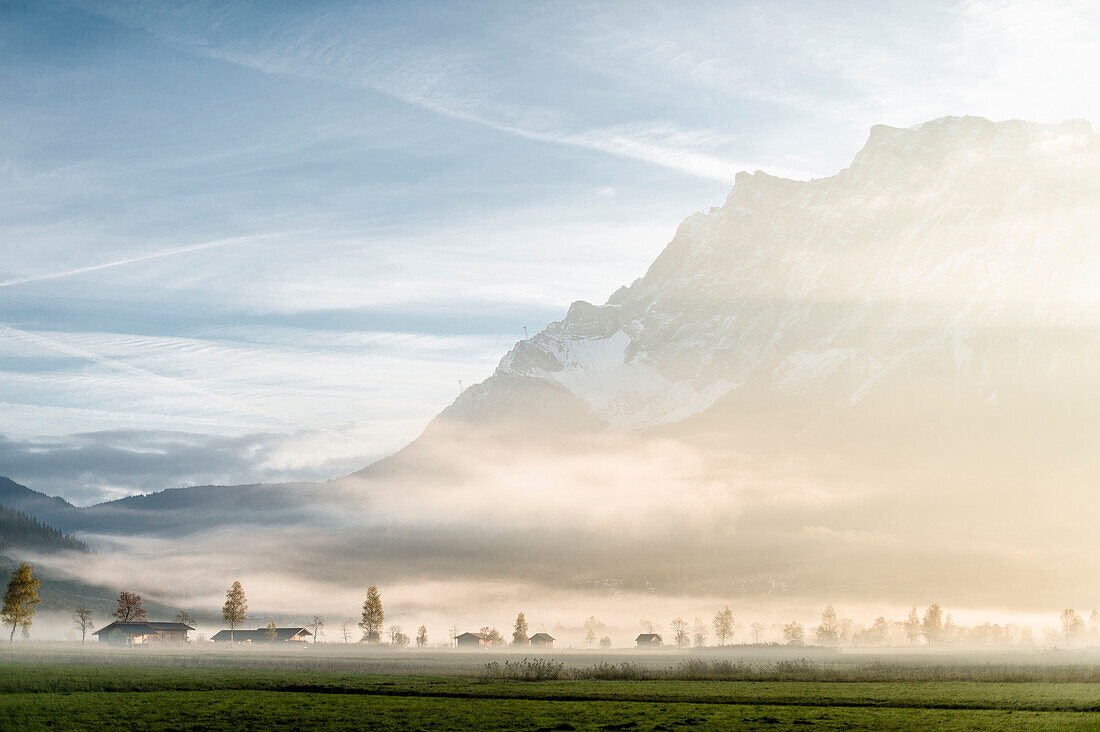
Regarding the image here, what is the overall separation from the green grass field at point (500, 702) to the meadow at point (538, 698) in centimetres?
14

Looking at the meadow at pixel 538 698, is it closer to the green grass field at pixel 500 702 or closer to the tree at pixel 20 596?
the green grass field at pixel 500 702

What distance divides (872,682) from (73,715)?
246 feet

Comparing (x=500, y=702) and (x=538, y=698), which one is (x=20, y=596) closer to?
(x=538, y=698)

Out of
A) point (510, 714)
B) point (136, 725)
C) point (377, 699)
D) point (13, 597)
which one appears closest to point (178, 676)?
point (377, 699)

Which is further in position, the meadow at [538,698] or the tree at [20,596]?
the tree at [20,596]

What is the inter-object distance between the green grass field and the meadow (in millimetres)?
140

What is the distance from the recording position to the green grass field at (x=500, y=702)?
223ft

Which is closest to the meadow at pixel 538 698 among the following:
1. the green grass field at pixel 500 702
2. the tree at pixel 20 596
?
the green grass field at pixel 500 702

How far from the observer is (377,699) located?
83250 millimetres

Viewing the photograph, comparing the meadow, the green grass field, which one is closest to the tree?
the meadow

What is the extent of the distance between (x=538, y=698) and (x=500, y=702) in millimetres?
6553

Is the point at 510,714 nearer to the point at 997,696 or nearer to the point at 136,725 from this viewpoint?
the point at 136,725

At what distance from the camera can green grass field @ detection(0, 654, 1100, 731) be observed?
67875 mm

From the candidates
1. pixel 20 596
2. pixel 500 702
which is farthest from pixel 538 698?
pixel 20 596
